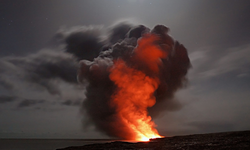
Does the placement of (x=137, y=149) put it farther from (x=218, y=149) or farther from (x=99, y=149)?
(x=218, y=149)

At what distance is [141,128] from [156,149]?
25556mm

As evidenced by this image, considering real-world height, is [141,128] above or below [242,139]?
above

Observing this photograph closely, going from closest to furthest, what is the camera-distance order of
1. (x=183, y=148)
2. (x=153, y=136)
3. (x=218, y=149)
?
(x=218, y=149) → (x=183, y=148) → (x=153, y=136)

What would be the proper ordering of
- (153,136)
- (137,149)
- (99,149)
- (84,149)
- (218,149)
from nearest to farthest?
(218,149)
(137,149)
(99,149)
(84,149)
(153,136)

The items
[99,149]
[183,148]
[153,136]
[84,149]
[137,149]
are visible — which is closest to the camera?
[183,148]

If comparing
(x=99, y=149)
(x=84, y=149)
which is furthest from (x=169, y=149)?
(x=84, y=149)

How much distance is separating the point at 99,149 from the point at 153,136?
2425cm

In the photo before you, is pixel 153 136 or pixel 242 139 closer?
pixel 242 139

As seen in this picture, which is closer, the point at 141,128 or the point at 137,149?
the point at 137,149

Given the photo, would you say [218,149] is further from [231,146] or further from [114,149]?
[114,149]

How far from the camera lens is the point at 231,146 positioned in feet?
128

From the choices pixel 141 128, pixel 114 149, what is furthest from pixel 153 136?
pixel 114 149

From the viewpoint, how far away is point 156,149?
44.2 m

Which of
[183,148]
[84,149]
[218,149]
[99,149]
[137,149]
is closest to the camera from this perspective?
[218,149]
